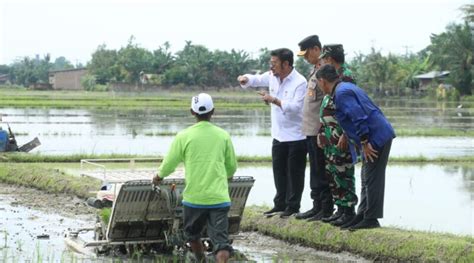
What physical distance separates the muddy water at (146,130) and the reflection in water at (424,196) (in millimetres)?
3382

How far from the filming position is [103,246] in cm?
780

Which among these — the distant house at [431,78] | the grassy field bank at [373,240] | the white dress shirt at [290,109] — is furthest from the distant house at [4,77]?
the white dress shirt at [290,109]

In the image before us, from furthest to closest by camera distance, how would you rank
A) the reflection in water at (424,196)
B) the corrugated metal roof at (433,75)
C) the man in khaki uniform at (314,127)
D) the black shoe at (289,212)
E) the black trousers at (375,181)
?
the corrugated metal roof at (433,75) → the reflection in water at (424,196) → the black shoe at (289,212) → the man in khaki uniform at (314,127) → the black trousers at (375,181)

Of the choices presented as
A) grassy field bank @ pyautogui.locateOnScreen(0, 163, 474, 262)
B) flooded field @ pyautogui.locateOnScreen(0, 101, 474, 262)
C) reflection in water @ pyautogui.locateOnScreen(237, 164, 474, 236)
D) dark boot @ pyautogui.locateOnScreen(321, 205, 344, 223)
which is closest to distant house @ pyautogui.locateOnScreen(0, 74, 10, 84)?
flooded field @ pyautogui.locateOnScreen(0, 101, 474, 262)

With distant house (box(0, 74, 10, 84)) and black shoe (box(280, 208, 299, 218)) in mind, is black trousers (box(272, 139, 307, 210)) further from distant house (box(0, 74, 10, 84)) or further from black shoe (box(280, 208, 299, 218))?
distant house (box(0, 74, 10, 84))

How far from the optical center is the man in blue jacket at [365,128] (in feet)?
24.1

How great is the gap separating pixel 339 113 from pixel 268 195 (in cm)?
454

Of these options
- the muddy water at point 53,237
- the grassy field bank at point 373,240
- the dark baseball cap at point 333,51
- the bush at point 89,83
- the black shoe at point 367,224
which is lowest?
the bush at point 89,83

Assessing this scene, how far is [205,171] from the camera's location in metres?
6.43

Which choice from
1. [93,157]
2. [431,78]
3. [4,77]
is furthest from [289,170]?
[4,77]

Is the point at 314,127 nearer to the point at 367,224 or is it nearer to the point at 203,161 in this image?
the point at 367,224

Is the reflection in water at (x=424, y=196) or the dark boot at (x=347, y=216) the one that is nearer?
the dark boot at (x=347, y=216)

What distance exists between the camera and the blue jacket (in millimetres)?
7340

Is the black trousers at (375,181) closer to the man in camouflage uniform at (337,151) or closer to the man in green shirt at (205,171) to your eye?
the man in camouflage uniform at (337,151)
